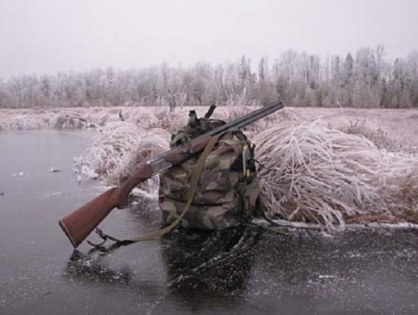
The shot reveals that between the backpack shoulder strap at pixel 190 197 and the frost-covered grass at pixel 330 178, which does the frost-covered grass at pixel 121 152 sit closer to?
the frost-covered grass at pixel 330 178

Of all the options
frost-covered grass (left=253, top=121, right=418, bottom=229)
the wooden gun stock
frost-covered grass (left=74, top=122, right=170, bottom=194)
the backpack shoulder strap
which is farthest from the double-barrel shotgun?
frost-covered grass (left=74, top=122, right=170, bottom=194)

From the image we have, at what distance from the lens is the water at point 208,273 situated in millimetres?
2564

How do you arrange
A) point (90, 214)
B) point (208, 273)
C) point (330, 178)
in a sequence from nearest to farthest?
point (208, 273) → point (90, 214) → point (330, 178)

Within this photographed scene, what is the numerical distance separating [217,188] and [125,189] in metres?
0.83

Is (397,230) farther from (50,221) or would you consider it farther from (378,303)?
(50,221)

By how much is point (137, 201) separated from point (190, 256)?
2.44m

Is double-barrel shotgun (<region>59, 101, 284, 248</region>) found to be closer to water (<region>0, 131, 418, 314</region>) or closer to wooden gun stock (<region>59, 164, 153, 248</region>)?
wooden gun stock (<region>59, 164, 153, 248</region>)

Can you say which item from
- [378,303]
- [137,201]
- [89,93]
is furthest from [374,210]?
[89,93]

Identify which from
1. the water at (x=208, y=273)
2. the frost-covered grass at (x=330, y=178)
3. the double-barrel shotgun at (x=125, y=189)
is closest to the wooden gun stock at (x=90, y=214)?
the double-barrel shotgun at (x=125, y=189)

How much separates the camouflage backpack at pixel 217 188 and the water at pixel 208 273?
159 millimetres

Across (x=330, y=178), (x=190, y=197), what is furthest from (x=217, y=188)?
(x=330, y=178)

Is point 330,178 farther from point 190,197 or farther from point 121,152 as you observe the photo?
point 121,152

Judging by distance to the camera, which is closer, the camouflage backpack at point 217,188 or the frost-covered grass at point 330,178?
the camouflage backpack at point 217,188

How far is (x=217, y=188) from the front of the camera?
12.9ft
